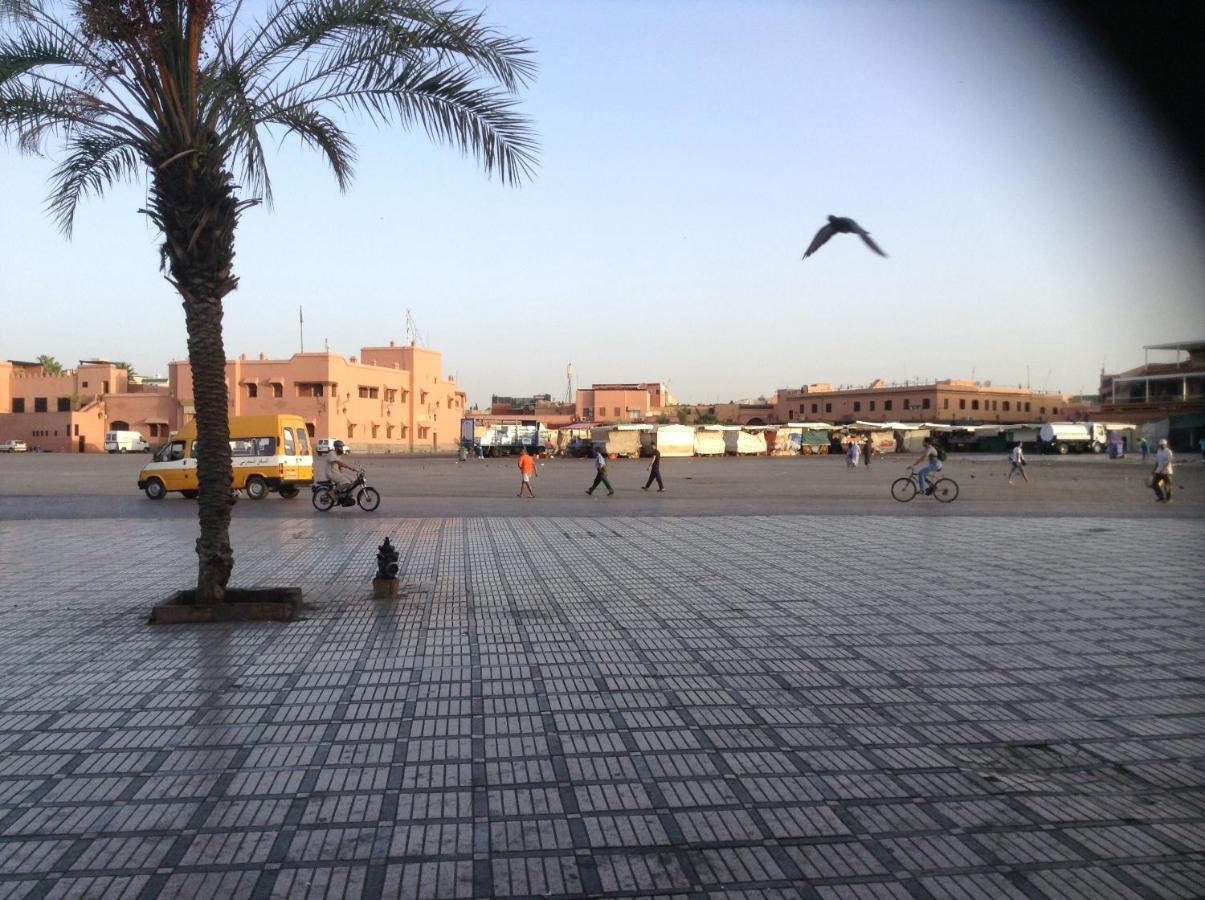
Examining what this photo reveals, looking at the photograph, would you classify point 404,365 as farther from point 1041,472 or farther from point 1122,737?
point 1122,737

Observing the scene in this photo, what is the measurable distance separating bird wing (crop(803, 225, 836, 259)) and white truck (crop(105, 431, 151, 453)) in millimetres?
65784

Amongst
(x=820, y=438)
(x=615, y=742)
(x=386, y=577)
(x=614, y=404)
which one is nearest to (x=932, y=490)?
(x=386, y=577)

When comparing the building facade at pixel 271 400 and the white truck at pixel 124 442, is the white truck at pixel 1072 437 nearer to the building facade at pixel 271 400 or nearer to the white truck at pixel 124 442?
the building facade at pixel 271 400

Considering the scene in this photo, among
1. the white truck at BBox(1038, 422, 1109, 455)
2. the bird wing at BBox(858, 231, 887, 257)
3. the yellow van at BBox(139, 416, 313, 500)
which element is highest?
the bird wing at BBox(858, 231, 887, 257)

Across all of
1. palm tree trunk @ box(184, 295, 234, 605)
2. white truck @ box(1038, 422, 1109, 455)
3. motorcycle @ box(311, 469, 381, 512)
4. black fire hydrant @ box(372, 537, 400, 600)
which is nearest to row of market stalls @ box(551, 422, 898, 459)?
white truck @ box(1038, 422, 1109, 455)

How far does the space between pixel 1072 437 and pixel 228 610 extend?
57.7 m

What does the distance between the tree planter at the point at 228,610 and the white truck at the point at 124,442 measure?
61528mm

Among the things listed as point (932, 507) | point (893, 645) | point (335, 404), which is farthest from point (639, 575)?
point (335, 404)

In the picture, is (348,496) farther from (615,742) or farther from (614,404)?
(614,404)

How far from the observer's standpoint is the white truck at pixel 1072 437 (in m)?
55.5

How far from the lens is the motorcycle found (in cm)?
1888

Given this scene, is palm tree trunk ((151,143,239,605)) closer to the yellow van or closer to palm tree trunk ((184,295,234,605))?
palm tree trunk ((184,295,234,605))

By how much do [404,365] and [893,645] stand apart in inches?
2634

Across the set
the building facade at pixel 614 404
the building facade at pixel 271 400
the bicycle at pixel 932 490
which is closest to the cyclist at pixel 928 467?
the bicycle at pixel 932 490
